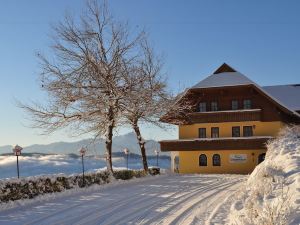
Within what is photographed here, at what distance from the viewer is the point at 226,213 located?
14219 mm

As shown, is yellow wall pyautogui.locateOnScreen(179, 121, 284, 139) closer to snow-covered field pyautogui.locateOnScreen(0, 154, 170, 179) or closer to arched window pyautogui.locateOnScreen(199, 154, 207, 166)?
arched window pyautogui.locateOnScreen(199, 154, 207, 166)

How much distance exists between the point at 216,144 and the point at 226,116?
9.80 ft

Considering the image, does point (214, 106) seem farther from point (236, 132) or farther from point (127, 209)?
point (127, 209)

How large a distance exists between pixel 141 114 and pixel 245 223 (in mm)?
23521

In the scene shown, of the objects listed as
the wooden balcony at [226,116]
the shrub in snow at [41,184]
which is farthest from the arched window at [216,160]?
the shrub in snow at [41,184]

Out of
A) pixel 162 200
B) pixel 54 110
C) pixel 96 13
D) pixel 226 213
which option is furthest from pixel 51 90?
pixel 226 213

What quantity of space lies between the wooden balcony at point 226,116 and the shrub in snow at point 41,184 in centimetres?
1783

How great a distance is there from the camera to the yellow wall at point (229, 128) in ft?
139

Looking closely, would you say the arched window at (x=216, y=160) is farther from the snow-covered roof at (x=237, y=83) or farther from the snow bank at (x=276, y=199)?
the snow bank at (x=276, y=199)

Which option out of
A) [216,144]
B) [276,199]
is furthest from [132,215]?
[216,144]

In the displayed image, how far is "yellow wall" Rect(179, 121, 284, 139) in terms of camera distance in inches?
1673

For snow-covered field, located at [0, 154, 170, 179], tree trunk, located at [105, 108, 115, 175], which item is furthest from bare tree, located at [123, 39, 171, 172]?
snow-covered field, located at [0, 154, 170, 179]

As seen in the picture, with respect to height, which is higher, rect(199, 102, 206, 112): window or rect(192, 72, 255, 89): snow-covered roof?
rect(192, 72, 255, 89): snow-covered roof

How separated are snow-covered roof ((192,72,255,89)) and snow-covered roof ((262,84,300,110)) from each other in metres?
7.22
